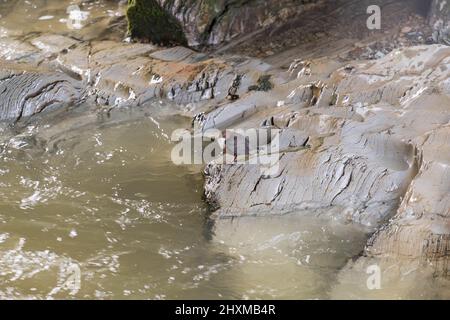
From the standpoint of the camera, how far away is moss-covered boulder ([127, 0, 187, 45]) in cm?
908

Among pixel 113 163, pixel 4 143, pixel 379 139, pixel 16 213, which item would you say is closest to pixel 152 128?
pixel 113 163

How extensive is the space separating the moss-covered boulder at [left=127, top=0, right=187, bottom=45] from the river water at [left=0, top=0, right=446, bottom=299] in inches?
92.7

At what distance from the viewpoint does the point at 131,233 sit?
538cm

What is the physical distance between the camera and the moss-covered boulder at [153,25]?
9.08 metres

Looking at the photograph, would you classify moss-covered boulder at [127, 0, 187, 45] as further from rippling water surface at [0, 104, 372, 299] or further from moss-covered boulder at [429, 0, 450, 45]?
moss-covered boulder at [429, 0, 450, 45]

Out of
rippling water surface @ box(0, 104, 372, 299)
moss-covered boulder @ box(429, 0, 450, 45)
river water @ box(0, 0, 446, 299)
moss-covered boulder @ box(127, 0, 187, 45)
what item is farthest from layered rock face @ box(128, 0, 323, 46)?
rippling water surface @ box(0, 104, 372, 299)

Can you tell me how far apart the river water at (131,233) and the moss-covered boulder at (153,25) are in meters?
2.36

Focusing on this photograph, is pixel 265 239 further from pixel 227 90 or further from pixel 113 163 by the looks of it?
pixel 227 90

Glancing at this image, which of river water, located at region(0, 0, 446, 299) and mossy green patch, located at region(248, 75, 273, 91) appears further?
mossy green patch, located at region(248, 75, 273, 91)

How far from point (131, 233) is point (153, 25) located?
4.60 meters

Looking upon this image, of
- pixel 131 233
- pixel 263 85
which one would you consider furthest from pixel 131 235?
pixel 263 85

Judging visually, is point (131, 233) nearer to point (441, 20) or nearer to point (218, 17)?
point (218, 17)

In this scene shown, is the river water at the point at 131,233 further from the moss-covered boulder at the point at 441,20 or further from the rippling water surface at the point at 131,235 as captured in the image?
the moss-covered boulder at the point at 441,20

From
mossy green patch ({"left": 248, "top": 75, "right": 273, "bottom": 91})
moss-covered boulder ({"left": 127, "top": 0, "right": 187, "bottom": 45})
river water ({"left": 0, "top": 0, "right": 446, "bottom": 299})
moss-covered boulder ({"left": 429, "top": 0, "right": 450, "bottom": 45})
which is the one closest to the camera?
river water ({"left": 0, "top": 0, "right": 446, "bottom": 299})
